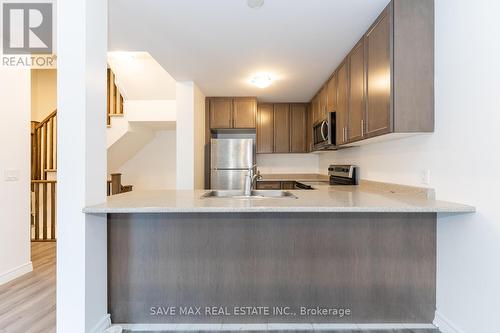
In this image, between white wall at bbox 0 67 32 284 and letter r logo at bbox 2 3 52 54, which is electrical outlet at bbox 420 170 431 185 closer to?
letter r logo at bbox 2 3 52 54

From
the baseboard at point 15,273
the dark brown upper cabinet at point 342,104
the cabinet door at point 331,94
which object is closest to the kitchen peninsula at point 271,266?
the dark brown upper cabinet at point 342,104

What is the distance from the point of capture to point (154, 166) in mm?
6012

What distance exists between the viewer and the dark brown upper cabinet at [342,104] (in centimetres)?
297

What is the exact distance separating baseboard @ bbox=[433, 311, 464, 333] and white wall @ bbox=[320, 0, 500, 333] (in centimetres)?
1

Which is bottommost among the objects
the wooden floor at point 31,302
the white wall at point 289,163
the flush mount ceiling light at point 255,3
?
the wooden floor at point 31,302

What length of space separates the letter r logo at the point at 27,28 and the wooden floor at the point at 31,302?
2.29 metres

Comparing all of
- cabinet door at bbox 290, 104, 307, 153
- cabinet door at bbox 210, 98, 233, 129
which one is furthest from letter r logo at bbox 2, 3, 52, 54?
cabinet door at bbox 290, 104, 307, 153

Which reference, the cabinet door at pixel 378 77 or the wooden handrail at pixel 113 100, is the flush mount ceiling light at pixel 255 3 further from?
the wooden handrail at pixel 113 100

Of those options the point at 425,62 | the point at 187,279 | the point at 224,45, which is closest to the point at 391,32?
the point at 425,62

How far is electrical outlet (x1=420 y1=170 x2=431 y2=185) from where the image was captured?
201 centimetres

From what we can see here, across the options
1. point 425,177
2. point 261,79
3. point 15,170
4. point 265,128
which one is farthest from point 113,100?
point 425,177

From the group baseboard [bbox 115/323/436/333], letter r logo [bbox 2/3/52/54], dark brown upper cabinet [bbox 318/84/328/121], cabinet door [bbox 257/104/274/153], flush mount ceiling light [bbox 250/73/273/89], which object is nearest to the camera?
baseboard [bbox 115/323/436/333]

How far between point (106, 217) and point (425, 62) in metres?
2.43

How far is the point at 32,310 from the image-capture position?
7.28ft
